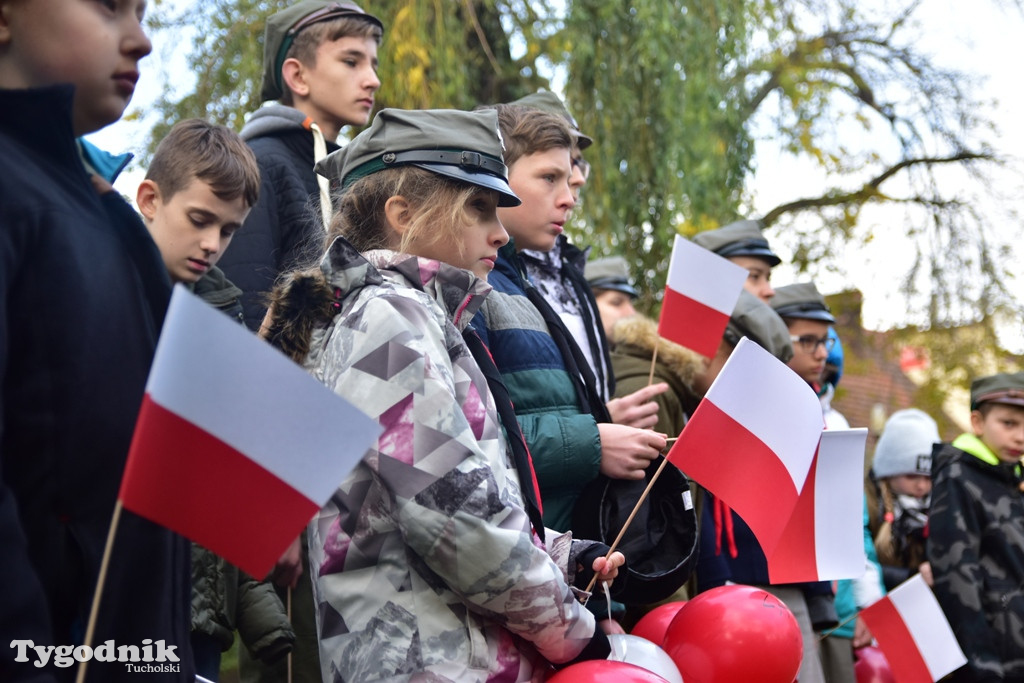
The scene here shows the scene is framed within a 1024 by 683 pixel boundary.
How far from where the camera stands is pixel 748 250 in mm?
5047

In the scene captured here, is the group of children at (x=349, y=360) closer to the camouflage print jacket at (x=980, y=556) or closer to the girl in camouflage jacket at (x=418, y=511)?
the girl in camouflage jacket at (x=418, y=511)

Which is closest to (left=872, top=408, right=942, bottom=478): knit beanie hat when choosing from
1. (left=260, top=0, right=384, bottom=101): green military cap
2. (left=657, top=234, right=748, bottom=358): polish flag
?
(left=657, top=234, right=748, bottom=358): polish flag

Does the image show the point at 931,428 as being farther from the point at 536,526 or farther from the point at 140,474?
the point at 140,474

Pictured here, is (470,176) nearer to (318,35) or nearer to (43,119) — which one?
(43,119)

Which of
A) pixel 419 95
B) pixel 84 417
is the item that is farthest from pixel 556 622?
pixel 419 95

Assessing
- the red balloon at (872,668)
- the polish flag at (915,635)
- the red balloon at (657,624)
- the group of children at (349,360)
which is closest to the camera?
the group of children at (349,360)

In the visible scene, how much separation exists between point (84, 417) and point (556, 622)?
956 mm

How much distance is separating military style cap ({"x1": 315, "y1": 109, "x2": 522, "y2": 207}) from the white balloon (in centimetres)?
103

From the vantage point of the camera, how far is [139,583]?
1.63m

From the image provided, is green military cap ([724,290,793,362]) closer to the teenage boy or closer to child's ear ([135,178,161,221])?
the teenage boy

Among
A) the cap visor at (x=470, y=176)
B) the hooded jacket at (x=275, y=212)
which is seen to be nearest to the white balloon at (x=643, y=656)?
the cap visor at (x=470, y=176)

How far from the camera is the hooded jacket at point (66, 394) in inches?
60.1

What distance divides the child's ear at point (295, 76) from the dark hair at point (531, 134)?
0.91 metres

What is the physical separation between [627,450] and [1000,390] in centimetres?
304
